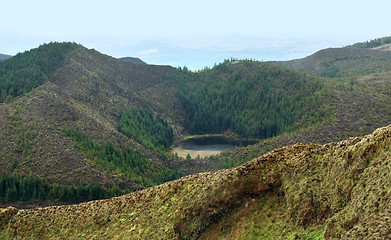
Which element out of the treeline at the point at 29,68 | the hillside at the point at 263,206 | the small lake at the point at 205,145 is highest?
the treeline at the point at 29,68

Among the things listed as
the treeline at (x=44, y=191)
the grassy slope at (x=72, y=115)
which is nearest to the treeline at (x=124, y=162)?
the grassy slope at (x=72, y=115)

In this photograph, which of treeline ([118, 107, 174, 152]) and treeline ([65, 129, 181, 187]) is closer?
treeline ([65, 129, 181, 187])

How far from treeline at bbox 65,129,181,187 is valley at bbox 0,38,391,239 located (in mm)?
396

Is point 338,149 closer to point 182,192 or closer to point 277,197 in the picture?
point 277,197

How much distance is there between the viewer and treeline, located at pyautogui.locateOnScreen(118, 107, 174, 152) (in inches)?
4786

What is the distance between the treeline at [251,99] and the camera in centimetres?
13750

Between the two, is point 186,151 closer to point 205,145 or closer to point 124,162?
point 205,145

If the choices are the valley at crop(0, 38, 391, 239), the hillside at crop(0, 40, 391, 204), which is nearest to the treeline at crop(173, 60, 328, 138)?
the hillside at crop(0, 40, 391, 204)

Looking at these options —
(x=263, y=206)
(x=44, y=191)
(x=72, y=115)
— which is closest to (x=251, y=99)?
(x=72, y=115)

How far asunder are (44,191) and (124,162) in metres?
22.8

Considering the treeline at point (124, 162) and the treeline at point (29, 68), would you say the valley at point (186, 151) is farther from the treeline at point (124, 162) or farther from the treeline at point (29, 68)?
the treeline at point (29, 68)

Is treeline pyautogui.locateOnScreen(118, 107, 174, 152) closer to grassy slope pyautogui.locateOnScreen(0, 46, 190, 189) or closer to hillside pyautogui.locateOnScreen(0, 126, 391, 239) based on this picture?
grassy slope pyautogui.locateOnScreen(0, 46, 190, 189)

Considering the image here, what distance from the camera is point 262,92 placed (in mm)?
159125

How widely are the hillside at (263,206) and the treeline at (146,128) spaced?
75096 millimetres
